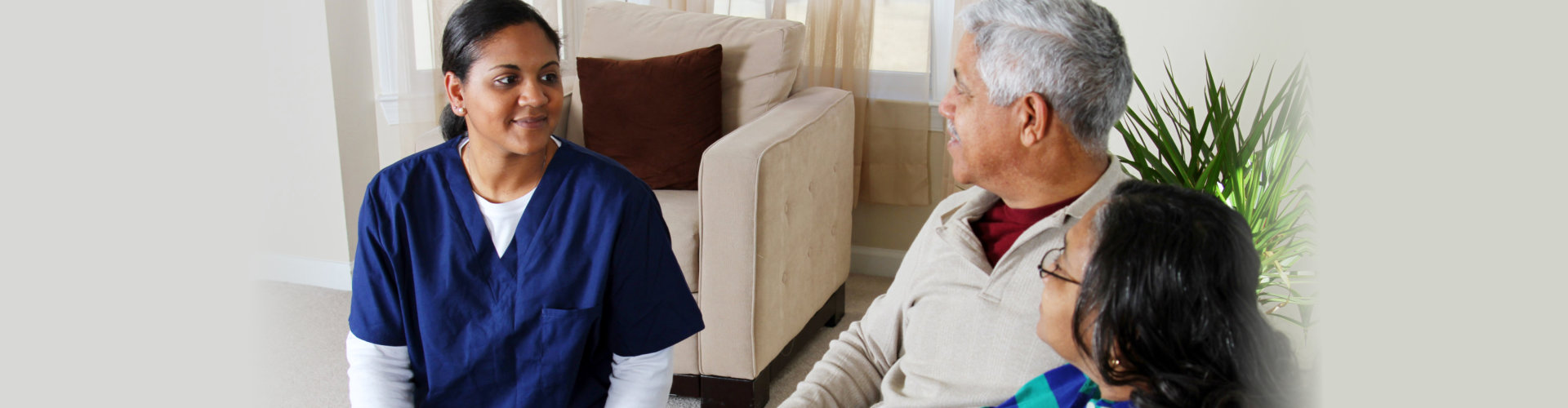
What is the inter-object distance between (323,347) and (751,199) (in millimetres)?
1265

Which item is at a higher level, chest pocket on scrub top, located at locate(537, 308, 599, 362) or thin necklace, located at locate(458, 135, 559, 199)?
thin necklace, located at locate(458, 135, 559, 199)

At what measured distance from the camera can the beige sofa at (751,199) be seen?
203 cm

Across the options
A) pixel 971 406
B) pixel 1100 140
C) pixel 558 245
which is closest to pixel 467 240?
pixel 558 245

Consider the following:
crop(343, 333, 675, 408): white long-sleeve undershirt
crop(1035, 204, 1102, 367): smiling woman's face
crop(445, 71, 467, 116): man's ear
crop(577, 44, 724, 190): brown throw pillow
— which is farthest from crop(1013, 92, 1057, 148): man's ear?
crop(577, 44, 724, 190): brown throw pillow

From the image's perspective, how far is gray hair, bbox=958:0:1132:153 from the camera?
1015 millimetres

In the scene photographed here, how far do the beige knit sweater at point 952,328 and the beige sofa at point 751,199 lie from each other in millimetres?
803

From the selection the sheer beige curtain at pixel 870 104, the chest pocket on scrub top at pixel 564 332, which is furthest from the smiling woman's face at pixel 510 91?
the sheer beige curtain at pixel 870 104

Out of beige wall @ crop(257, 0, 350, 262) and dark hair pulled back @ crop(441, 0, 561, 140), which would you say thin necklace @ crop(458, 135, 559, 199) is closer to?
dark hair pulled back @ crop(441, 0, 561, 140)

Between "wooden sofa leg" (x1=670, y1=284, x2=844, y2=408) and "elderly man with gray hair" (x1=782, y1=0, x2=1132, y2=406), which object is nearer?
"elderly man with gray hair" (x1=782, y1=0, x2=1132, y2=406)

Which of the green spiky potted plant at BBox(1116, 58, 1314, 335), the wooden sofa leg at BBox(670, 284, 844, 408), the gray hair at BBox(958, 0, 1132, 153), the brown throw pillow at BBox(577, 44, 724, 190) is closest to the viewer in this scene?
the gray hair at BBox(958, 0, 1132, 153)

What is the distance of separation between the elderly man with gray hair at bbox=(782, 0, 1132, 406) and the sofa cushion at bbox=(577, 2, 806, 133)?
4.92 feet

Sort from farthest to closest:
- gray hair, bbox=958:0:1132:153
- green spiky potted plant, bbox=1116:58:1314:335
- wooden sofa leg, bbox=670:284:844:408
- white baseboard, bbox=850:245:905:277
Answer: white baseboard, bbox=850:245:905:277 → wooden sofa leg, bbox=670:284:844:408 → green spiky potted plant, bbox=1116:58:1314:335 → gray hair, bbox=958:0:1132:153

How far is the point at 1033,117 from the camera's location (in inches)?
41.0

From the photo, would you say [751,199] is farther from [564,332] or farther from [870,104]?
[870,104]
